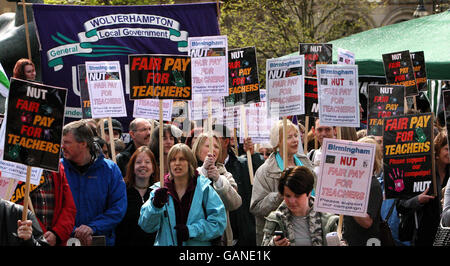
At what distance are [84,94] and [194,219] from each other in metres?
4.37

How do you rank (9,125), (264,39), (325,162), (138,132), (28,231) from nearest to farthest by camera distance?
1. (28,231)
2. (9,125)
3. (325,162)
4. (138,132)
5. (264,39)

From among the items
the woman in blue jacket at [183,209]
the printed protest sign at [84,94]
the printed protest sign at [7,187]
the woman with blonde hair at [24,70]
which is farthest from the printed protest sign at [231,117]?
the printed protest sign at [7,187]

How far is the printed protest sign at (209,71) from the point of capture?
9.30 meters

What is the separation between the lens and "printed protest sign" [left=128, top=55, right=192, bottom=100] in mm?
7949

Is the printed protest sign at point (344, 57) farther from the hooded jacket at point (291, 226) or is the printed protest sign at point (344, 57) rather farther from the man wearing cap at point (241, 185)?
the hooded jacket at point (291, 226)

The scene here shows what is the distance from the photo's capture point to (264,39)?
29875 mm

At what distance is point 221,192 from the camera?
777 centimetres

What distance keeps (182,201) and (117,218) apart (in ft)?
2.43

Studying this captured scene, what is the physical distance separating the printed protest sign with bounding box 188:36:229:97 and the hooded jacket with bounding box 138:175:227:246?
241cm

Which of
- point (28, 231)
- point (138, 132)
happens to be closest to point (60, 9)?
point (138, 132)

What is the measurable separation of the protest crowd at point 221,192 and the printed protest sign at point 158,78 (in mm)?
11

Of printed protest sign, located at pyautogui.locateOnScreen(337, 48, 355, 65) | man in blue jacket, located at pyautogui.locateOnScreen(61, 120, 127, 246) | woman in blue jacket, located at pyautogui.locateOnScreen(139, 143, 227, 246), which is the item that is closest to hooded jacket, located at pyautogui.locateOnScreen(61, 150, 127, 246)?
man in blue jacket, located at pyautogui.locateOnScreen(61, 120, 127, 246)

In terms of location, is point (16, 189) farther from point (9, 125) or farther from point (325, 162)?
point (325, 162)

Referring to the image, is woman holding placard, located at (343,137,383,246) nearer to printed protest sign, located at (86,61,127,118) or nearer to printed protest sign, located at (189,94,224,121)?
printed protest sign, located at (86,61,127,118)
